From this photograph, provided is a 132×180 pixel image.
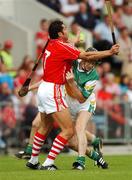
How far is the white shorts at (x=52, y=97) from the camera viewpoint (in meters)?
14.1

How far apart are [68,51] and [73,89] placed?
36.4 inches

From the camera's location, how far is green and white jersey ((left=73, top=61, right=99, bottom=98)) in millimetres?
14844

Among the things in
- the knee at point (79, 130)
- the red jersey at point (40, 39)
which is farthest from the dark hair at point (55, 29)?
the red jersey at point (40, 39)

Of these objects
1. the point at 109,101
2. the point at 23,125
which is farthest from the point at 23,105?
the point at 109,101

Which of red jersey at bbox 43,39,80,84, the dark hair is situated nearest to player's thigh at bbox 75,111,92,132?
→ red jersey at bbox 43,39,80,84

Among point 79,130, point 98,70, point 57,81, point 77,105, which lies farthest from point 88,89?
point 98,70

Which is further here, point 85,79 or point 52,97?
point 85,79

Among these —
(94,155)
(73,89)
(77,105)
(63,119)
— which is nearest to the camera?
(63,119)

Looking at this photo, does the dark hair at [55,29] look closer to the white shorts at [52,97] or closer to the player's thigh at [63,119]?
the white shorts at [52,97]

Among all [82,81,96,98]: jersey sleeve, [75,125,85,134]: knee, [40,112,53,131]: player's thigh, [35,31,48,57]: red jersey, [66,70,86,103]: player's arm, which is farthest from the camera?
[35,31,48,57]: red jersey

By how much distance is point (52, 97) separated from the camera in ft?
46.3

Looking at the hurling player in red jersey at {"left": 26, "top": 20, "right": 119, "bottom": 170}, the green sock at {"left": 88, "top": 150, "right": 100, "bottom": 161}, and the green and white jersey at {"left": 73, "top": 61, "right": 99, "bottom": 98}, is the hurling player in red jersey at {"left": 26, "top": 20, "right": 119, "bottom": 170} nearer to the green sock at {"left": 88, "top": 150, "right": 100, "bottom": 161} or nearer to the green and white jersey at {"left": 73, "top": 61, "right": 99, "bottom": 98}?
the green and white jersey at {"left": 73, "top": 61, "right": 99, "bottom": 98}

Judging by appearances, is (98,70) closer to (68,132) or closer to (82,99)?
(82,99)

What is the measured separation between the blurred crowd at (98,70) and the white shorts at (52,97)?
3.54 m
